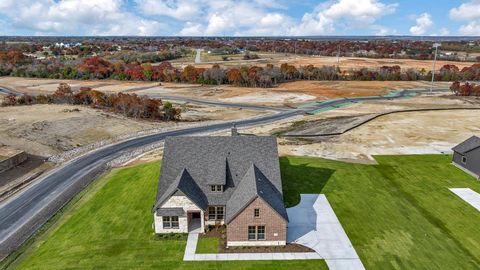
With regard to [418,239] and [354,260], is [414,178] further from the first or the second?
[354,260]

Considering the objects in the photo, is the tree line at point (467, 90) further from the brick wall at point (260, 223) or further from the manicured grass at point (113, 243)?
the manicured grass at point (113, 243)

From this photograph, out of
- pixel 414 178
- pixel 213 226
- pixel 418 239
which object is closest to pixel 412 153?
pixel 414 178

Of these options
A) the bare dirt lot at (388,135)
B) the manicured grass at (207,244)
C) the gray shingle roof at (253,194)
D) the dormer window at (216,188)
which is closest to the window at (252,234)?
the gray shingle roof at (253,194)

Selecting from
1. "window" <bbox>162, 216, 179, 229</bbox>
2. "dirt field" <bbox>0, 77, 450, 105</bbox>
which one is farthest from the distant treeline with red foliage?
"window" <bbox>162, 216, 179, 229</bbox>

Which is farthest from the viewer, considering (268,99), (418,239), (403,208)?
(268,99)

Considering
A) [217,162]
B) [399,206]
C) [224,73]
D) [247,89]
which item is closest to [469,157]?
[399,206]

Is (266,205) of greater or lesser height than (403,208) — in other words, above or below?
above
